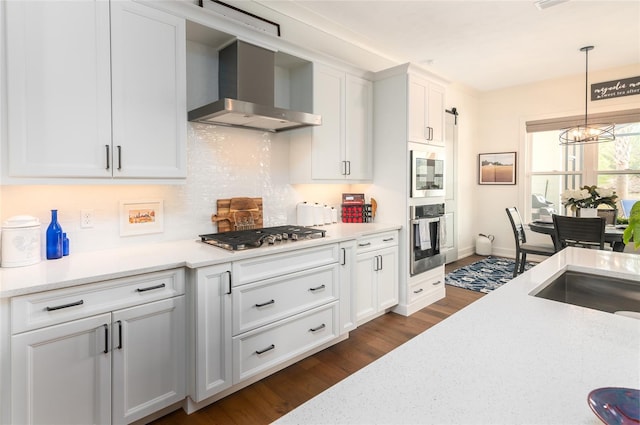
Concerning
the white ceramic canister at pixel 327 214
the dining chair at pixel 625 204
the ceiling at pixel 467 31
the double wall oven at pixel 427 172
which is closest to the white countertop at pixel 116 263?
the white ceramic canister at pixel 327 214

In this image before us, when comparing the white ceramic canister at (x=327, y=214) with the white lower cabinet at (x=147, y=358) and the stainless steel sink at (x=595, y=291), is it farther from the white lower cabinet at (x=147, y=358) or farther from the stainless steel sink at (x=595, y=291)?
the stainless steel sink at (x=595, y=291)

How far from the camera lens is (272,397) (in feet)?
7.04

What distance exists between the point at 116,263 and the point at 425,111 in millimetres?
3055

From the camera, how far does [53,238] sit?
6.26ft

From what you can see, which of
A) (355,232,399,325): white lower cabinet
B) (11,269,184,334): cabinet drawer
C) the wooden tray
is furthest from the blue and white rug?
(11,269,184,334): cabinet drawer

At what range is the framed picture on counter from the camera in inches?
88.9

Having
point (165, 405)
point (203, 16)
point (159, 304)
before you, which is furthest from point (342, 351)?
point (203, 16)

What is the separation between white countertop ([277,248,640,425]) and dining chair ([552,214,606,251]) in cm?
Result: 292

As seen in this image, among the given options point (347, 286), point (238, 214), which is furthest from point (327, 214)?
point (238, 214)

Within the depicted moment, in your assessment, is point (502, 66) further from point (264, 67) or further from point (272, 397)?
point (272, 397)

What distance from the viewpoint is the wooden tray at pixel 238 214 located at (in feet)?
8.95

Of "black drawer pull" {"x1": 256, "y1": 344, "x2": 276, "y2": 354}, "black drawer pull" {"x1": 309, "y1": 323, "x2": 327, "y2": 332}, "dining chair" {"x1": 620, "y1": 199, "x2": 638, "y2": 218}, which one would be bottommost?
"black drawer pull" {"x1": 256, "y1": 344, "x2": 276, "y2": 354}

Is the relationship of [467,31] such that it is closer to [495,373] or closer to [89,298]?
[495,373]

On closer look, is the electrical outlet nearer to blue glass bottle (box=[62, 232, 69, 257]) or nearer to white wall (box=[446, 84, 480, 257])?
blue glass bottle (box=[62, 232, 69, 257])
